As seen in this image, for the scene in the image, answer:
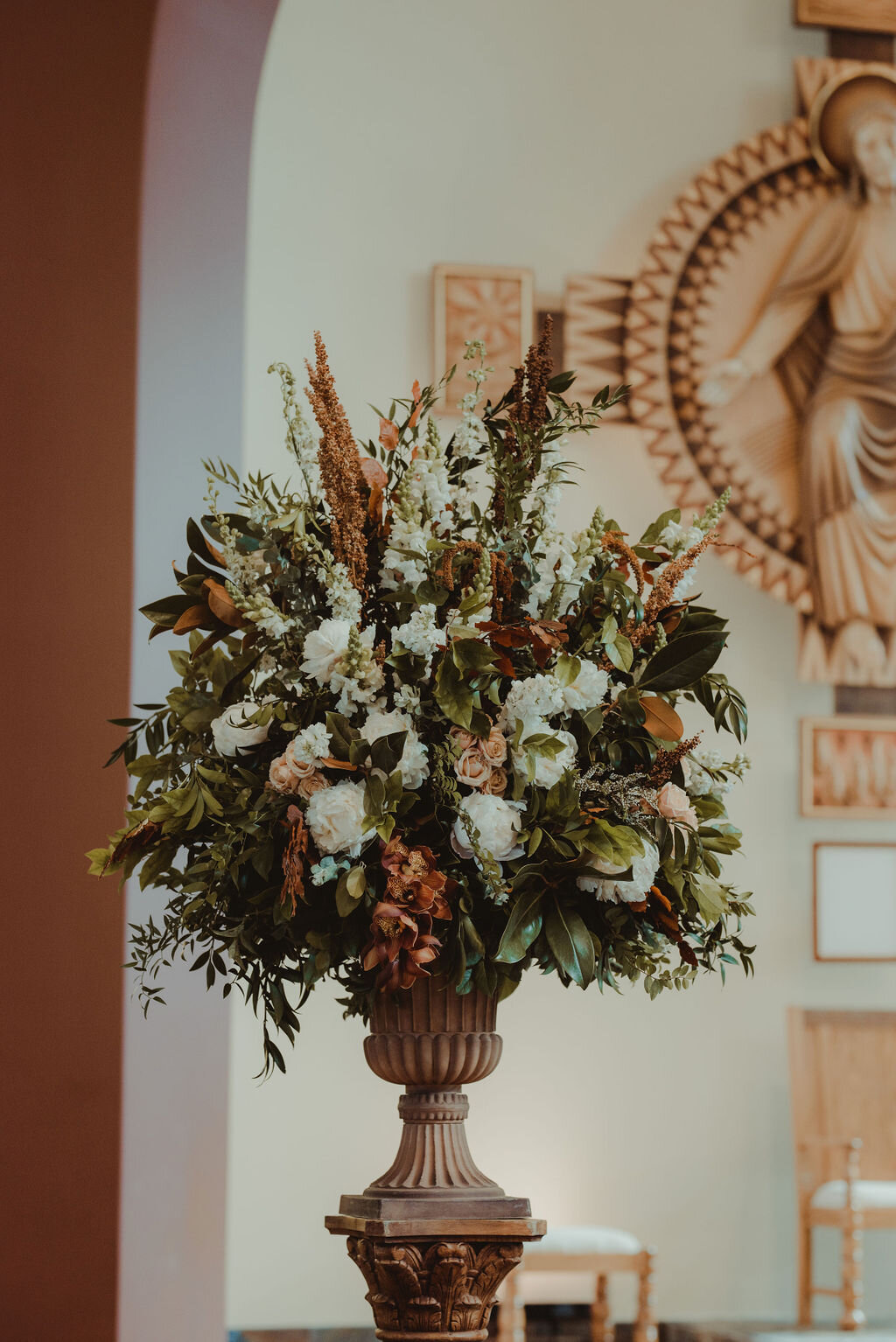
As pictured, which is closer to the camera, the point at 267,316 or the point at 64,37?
the point at 64,37

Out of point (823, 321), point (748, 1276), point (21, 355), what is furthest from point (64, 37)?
point (748, 1276)

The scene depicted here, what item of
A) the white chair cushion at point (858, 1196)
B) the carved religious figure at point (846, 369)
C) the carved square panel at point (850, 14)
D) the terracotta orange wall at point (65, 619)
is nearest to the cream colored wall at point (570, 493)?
the carved square panel at point (850, 14)

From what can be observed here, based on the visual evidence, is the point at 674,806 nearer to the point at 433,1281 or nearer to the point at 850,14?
the point at 433,1281

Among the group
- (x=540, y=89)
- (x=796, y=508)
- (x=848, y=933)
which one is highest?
(x=540, y=89)

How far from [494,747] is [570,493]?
137 inches

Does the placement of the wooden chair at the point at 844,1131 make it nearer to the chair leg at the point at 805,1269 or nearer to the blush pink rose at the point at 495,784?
the chair leg at the point at 805,1269

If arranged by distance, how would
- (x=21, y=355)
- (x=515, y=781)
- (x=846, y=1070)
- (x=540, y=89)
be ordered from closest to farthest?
(x=515, y=781)
(x=21, y=355)
(x=846, y=1070)
(x=540, y=89)

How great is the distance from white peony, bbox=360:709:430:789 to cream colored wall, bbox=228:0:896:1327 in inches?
124

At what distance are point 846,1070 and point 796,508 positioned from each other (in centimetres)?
177

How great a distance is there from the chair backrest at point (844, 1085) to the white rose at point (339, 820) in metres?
3.54

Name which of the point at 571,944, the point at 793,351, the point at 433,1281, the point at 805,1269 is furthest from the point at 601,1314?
the point at 571,944

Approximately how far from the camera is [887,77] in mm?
4914

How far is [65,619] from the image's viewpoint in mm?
2133

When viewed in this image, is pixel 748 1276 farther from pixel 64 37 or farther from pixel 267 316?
pixel 64 37
